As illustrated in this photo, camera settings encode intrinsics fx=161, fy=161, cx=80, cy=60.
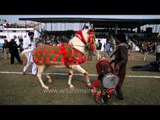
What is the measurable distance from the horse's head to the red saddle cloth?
405 mm

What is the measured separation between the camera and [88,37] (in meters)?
5.46

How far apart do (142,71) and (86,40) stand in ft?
17.7

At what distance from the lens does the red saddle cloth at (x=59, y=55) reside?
18.1 ft

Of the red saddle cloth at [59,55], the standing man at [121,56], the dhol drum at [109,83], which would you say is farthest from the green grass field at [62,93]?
the red saddle cloth at [59,55]

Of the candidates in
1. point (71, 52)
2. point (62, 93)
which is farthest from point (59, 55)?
point (62, 93)

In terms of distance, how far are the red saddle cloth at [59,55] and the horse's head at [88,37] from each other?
40 centimetres

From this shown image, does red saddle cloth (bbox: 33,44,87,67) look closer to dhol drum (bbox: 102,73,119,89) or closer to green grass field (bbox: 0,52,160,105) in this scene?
green grass field (bbox: 0,52,160,105)

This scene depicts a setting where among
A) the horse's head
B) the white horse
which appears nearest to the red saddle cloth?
the white horse

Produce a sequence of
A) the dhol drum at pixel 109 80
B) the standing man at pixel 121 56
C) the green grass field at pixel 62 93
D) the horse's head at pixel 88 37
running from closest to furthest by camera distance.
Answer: the dhol drum at pixel 109 80 < the standing man at pixel 121 56 < the green grass field at pixel 62 93 < the horse's head at pixel 88 37

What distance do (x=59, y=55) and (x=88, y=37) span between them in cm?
119

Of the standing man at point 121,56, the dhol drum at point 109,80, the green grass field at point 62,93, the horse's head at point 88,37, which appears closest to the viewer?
the dhol drum at point 109,80

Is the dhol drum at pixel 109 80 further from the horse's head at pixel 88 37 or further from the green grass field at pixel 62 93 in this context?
the horse's head at pixel 88 37

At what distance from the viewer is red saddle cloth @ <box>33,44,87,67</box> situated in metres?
5.53
